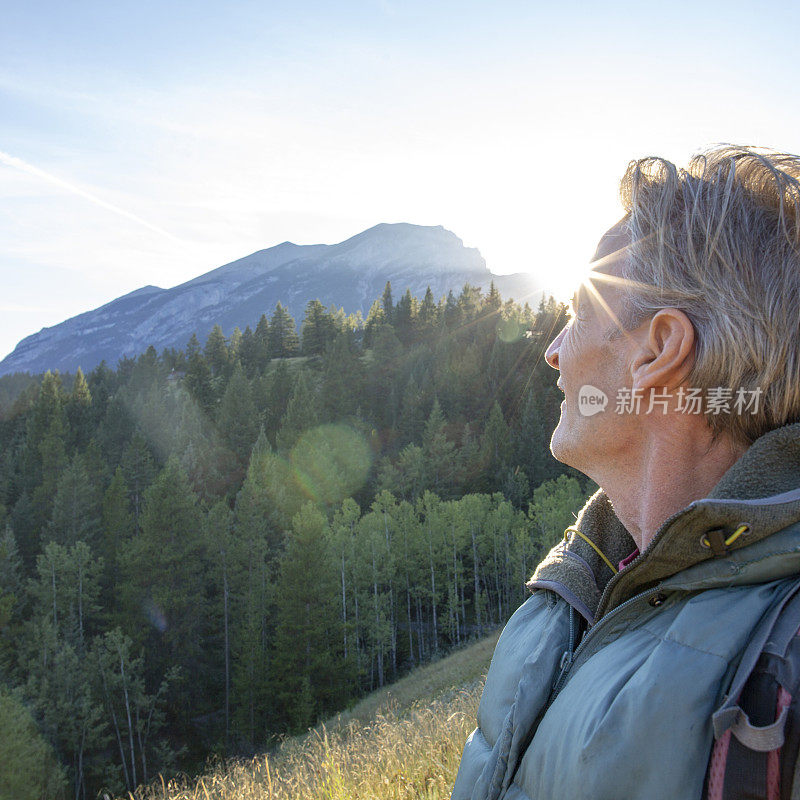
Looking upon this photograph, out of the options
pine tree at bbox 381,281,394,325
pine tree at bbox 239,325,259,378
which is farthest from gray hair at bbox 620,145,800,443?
pine tree at bbox 381,281,394,325

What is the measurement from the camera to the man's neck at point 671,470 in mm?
1404

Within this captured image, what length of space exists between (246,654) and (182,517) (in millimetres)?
8652

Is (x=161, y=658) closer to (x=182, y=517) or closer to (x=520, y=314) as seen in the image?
(x=182, y=517)

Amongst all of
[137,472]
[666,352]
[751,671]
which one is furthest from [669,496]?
[137,472]

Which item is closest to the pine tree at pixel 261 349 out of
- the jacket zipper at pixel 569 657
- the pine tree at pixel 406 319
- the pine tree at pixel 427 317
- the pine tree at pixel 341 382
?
the pine tree at pixel 341 382

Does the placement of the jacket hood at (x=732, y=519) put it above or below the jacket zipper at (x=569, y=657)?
above

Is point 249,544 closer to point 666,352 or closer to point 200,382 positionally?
point 200,382

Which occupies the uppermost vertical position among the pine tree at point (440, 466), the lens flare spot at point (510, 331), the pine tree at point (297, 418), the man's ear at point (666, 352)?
the lens flare spot at point (510, 331)

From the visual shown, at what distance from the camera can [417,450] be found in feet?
156

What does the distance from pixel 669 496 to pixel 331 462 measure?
45743 mm

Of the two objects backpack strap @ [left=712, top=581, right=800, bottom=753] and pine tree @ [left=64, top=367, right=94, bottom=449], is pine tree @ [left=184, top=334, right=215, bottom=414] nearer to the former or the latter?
pine tree @ [left=64, top=367, right=94, bottom=449]

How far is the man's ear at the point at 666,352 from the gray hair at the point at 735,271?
2 centimetres

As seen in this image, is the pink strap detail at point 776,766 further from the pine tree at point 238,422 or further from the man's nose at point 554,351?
the pine tree at point 238,422

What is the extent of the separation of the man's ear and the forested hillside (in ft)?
81.8
